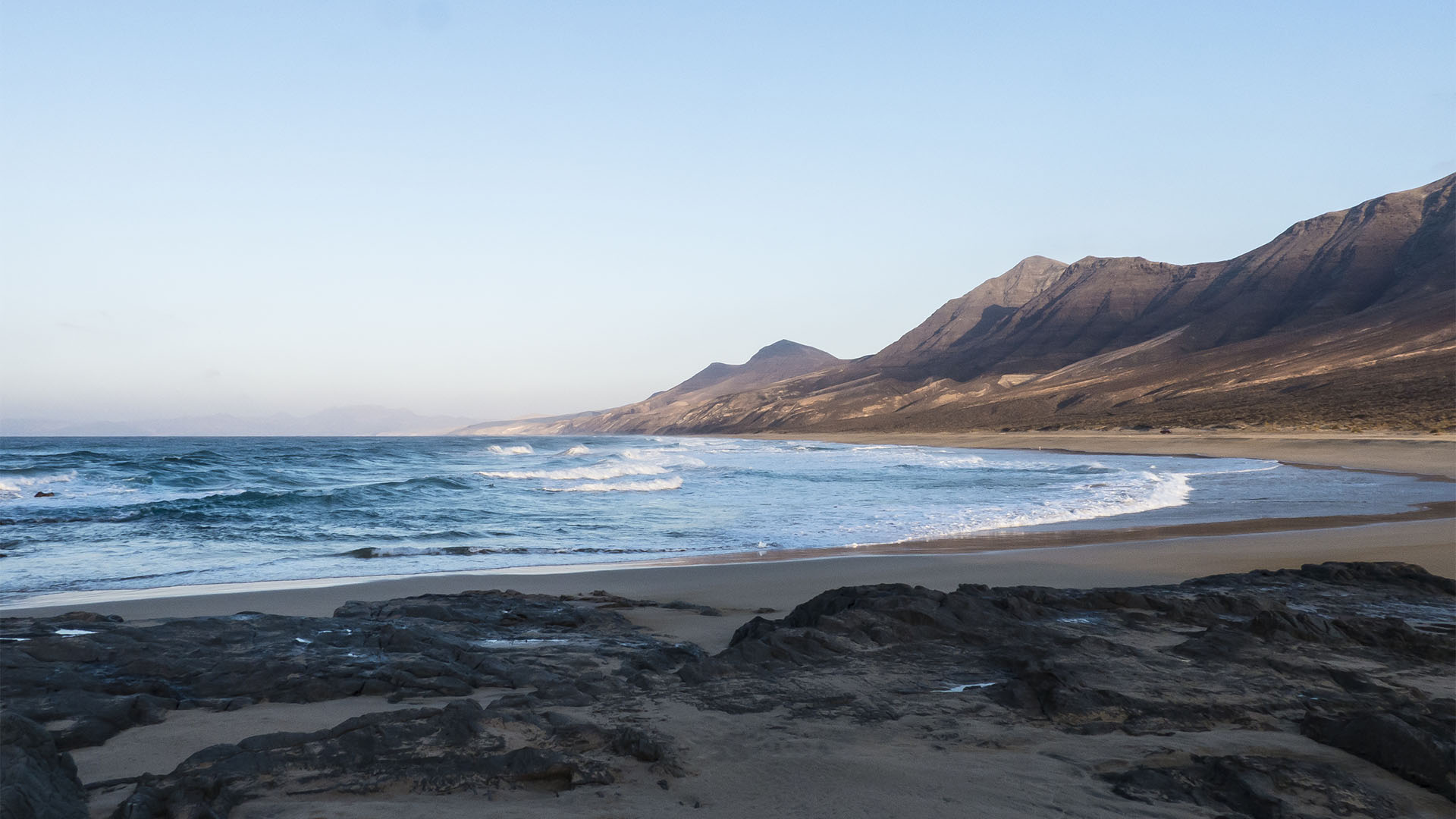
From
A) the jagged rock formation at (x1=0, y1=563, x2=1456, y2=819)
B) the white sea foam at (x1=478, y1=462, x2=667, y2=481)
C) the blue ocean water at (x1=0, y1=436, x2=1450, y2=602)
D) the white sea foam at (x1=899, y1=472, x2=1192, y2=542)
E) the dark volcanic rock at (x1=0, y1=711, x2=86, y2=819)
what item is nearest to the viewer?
the dark volcanic rock at (x1=0, y1=711, x2=86, y2=819)

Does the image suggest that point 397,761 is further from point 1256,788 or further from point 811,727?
point 1256,788

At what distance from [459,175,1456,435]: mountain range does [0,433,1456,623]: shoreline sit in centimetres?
3716

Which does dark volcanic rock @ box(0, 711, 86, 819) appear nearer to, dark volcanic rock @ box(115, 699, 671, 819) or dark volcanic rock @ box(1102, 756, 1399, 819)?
dark volcanic rock @ box(115, 699, 671, 819)

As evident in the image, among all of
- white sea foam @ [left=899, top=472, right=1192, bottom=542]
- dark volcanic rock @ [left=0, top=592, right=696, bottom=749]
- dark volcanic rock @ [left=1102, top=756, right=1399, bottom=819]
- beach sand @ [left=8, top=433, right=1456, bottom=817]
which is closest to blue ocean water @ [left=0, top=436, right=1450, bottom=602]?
white sea foam @ [left=899, top=472, right=1192, bottom=542]

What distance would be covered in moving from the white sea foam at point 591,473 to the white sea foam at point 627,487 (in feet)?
6.56

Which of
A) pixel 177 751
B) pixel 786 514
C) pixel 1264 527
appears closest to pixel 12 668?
pixel 177 751

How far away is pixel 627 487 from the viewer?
25750 mm

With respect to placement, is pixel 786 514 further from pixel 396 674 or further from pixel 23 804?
pixel 23 804

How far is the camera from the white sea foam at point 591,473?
100 ft

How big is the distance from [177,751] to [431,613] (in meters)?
3.15

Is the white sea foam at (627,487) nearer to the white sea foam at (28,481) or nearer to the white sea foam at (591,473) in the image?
the white sea foam at (591,473)

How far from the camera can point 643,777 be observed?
10.1 ft

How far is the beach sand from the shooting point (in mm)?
2848

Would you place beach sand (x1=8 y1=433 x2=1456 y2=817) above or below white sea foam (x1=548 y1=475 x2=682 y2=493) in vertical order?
above
